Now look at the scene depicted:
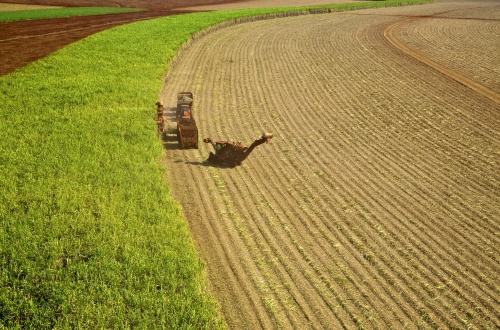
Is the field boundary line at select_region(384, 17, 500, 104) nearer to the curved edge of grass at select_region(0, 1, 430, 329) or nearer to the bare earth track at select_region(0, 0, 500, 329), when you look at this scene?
the bare earth track at select_region(0, 0, 500, 329)

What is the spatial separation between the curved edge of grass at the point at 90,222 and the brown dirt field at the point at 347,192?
76cm

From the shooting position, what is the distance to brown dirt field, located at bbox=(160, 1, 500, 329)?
7.64m

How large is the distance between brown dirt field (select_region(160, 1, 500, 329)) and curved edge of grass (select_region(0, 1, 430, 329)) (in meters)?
0.76

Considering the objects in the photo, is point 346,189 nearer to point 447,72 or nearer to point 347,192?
point 347,192

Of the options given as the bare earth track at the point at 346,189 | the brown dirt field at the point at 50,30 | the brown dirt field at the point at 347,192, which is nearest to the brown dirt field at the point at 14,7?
the brown dirt field at the point at 50,30

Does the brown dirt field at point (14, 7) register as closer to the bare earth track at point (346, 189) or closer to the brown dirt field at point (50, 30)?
the brown dirt field at point (50, 30)

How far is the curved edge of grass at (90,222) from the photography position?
258 inches

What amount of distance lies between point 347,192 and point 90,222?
627cm

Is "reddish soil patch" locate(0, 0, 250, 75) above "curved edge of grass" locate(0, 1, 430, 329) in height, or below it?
above

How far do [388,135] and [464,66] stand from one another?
12.1 metres

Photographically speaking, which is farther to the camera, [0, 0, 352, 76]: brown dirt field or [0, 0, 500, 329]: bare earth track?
[0, 0, 352, 76]: brown dirt field

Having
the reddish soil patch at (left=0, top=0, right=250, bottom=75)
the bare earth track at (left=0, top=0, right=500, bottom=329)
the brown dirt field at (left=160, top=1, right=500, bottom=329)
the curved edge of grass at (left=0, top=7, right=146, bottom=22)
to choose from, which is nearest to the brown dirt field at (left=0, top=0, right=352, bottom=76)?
the reddish soil patch at (left=0, top=0, right=250, bottom=75)

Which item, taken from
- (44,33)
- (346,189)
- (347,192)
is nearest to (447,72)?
(346,189)

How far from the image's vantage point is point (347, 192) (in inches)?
445
